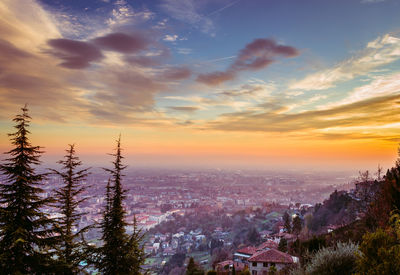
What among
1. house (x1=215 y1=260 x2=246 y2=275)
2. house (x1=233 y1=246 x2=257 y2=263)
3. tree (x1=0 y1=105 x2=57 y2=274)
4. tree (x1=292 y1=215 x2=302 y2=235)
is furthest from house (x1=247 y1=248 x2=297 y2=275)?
tree (x1=0 y1=105 x2=57 y2=274)

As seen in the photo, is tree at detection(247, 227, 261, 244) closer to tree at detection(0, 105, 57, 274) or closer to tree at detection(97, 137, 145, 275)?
tree at detection(97, 137, 145, 275)

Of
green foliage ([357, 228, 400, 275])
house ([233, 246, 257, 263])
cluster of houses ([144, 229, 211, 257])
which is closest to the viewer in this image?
green foliage ([357, 228, 400, 275])

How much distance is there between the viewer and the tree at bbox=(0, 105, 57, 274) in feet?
18.9

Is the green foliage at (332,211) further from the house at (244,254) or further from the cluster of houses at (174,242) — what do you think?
the cluster of houses at (174,242)

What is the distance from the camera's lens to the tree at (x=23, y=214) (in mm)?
5746

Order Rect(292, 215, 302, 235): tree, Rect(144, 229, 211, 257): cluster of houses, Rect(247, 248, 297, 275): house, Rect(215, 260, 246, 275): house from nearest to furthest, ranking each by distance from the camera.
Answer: Rect(247, 248, 297, 275): house < Rect(215, 260, 246, 275): house < Rect(292, 215, 302, 235): tree < Rect(144, 229, 211, 257): cluster of houses

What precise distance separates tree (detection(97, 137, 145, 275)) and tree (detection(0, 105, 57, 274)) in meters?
1.99

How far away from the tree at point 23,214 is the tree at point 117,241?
1.99 m

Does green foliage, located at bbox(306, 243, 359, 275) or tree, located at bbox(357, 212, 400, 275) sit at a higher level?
tree, located at bbox(357, 212, 400, 275)

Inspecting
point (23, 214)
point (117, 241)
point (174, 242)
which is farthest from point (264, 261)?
point (174, 242)

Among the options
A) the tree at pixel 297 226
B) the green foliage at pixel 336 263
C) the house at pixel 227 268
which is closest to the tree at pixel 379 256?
the green foliage at pixel 336 263

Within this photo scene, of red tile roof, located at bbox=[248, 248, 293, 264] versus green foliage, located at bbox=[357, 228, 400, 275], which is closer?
green foliage, located at bbox=[357, 228, 400, 275]

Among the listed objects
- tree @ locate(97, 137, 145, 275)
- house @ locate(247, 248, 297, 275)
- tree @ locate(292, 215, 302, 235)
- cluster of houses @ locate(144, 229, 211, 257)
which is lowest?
cluster of houses @ locate(144, 229, 211, 257)

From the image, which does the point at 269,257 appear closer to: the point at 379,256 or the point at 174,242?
the point at 379,256
